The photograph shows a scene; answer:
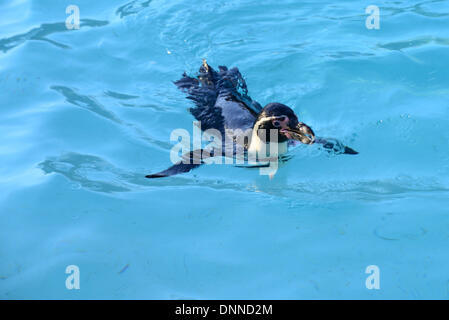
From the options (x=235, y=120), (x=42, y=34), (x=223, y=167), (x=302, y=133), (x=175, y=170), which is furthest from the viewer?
(x=42, y=34)

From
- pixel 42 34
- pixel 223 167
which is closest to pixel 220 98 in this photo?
pixel 223 167

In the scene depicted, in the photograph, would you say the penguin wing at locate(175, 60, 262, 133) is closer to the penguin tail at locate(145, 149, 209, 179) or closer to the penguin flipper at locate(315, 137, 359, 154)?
the penguin tail at locate(145, 149, 209, 179)

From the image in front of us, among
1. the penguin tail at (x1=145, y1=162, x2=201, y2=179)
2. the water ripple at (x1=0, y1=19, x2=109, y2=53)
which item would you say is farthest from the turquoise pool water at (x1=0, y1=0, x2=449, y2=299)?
the penguin tail at (x1=145, y1=162, x2=201, y2=179)

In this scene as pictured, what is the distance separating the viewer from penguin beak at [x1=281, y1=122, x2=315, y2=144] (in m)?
5.43

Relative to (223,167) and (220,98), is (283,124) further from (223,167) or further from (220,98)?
(220,98)

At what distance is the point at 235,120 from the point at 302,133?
3.85 feet

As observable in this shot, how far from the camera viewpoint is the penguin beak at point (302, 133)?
17.8ft

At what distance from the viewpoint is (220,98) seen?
6812mm

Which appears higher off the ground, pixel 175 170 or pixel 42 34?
pixel 42 34

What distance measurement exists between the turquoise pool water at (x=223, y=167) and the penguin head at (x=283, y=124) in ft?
1.27

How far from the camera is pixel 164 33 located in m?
8.55

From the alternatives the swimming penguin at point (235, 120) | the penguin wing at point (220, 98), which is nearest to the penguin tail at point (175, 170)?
the swimming penguin at point (235, 120)
